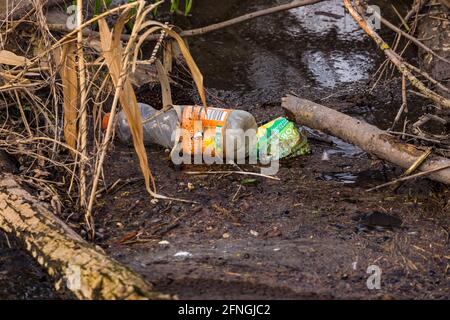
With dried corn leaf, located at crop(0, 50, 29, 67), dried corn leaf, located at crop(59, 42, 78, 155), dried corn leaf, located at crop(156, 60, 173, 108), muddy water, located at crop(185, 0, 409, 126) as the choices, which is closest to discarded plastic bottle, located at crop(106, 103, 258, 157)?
dried corn leaf, located at crop(156, 60, 173, 108)

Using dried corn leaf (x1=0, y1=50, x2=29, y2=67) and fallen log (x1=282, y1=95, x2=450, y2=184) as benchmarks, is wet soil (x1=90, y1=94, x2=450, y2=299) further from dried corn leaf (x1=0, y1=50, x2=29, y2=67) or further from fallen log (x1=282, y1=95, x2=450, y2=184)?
dried corn leaf (x1=0, y1=50, x2=29, y2=67)

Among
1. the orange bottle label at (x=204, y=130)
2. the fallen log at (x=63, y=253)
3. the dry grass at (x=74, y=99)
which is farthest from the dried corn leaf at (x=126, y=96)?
the orange bottle label at (x=204, y=130)

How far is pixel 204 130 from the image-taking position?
180 inches

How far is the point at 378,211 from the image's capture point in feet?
12.9

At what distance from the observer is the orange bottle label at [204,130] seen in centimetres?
451

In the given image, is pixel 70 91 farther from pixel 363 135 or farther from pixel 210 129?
pixel 363 135

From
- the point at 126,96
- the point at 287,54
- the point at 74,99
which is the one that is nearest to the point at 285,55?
the point at 287,54

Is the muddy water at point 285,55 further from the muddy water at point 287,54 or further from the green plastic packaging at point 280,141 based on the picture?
the green plastic packaging at point 280,141

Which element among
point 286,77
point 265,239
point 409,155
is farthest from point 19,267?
point 286,77

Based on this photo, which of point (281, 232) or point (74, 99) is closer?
point (281, 232)

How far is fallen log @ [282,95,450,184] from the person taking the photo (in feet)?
12.9

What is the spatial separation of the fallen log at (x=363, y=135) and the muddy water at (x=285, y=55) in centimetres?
43

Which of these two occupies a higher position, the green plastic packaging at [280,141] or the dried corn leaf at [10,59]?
the dried corn leaf at [10,59]

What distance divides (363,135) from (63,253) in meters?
1.74
